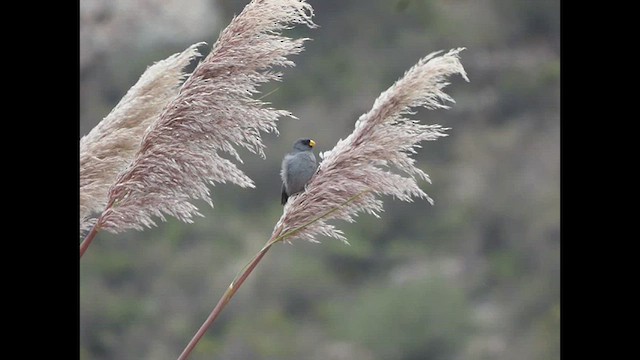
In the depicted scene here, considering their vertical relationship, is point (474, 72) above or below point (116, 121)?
above

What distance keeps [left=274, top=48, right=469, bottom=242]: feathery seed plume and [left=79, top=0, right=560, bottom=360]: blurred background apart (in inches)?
443

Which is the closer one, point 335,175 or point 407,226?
point 335,175

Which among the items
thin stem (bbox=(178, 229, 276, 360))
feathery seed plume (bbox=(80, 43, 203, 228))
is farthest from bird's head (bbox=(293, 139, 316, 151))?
thin stem (bbox=(178, 229, 276, 360))

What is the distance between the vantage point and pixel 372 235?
16.0 m

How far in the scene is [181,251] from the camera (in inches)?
610

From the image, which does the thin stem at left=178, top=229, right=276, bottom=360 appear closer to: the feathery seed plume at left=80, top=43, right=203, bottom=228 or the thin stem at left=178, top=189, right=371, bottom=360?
the thin stem at left=178, top=189, right=371, bottom=360

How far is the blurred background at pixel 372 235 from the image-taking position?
568 inches

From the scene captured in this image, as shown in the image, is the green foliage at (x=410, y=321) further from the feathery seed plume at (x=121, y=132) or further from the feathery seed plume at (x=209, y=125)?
the feathery seed plume at (x=209, y=125)

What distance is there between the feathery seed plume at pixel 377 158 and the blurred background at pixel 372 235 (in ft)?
37.0
